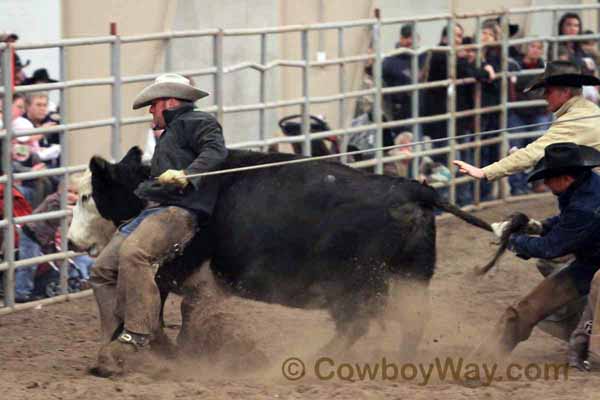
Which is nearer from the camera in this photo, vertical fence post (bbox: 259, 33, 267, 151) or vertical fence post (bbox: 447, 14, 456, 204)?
vertical fence post (bbox: 259, 33, 267, 151)

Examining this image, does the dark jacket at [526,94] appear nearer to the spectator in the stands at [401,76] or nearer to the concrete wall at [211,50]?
the concrete wall at [211,50]

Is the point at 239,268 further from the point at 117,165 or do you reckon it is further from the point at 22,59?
the point at 22,59

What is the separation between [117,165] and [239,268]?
903 mm

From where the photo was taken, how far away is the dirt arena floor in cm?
631

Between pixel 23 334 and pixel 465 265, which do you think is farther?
pixel 465 265

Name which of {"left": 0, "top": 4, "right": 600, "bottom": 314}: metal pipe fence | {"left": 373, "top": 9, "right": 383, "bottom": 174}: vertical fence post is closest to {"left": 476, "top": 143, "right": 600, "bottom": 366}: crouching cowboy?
{"left": 0, "top": 4, "right": 600, "bottom": 314}: metal pipe fence

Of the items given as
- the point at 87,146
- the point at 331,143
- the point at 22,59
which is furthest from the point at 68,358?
the point at 331,143

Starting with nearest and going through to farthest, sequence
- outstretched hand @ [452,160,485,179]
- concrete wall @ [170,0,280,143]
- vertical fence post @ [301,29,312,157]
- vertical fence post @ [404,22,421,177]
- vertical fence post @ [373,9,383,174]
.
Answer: outstretched hand @ [452,160,485,179] → vertical fence post @ [301,29,312,157] → concrete wall @ [170,0,280,143] → vertical fence post @ [373,9,383,174] → vertical fence post @ [404,22,421,177]

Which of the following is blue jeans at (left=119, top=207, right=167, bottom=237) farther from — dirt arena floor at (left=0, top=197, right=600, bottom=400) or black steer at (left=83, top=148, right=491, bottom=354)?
dirt arena floor at (left=0, top=197, right=600, bottom=400)

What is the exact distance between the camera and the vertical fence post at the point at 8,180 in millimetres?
8523

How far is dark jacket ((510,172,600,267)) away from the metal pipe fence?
64cm

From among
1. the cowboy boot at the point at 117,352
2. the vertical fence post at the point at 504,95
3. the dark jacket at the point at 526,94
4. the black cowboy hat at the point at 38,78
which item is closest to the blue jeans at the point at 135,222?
the cowboy boot at the point at 117,352

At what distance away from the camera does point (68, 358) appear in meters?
7.48

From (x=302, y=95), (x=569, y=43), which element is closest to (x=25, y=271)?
(x=302, y=95)
